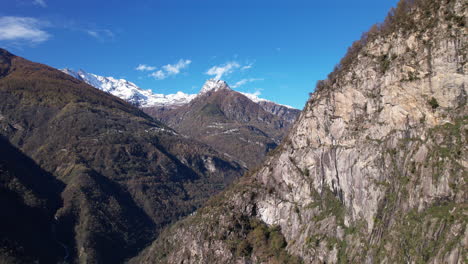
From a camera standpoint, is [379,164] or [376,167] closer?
[379,164]

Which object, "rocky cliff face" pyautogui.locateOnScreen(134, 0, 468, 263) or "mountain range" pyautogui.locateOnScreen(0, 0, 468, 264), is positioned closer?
"rocky cliff face" pyautogui.locateOnScreen(134, 0, 468, 263)

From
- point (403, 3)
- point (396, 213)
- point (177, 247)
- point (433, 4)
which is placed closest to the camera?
point (396, 213)

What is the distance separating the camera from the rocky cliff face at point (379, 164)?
75938mm

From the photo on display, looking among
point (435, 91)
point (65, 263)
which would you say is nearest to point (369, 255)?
point (435, 91)

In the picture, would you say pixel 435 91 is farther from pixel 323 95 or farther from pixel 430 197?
pixel 323 95

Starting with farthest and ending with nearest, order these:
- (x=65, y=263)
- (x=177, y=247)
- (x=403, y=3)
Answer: (x=65, y=263) → (x=177, y=247) → (x=403, y=3)

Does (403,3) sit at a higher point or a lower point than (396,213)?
higher

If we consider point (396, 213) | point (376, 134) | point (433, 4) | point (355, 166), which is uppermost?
point (433, 4)

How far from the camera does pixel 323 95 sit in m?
114

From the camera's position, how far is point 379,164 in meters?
89.6

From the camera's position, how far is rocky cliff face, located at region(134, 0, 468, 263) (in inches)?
2990

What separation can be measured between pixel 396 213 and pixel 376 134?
2098cm

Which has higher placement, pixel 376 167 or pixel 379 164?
pixel 379 164

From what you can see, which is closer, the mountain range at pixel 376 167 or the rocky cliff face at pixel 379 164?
the rocky cliff face at pixel 379 164
